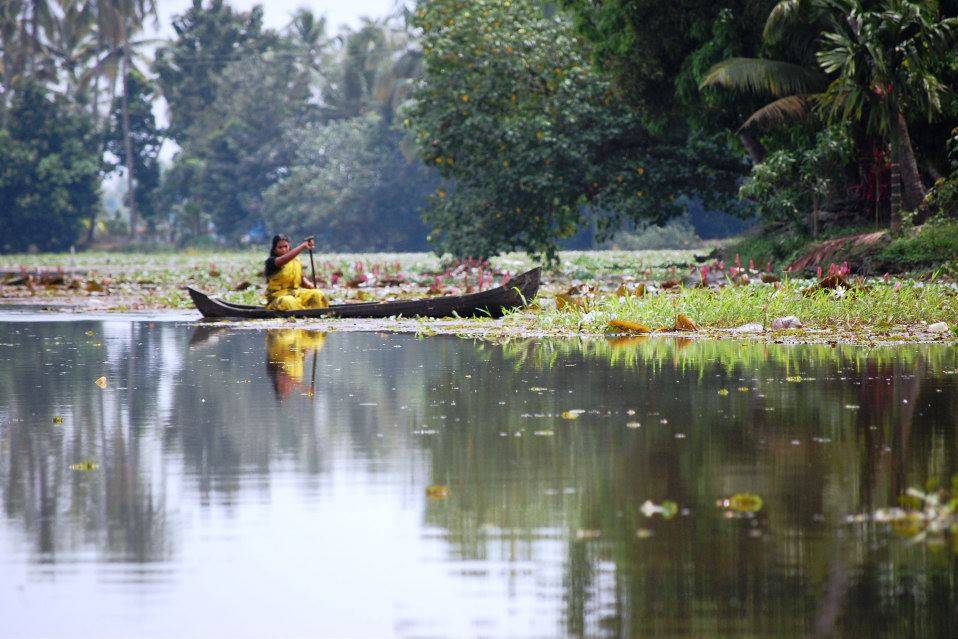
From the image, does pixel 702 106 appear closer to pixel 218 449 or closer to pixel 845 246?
pixel 845 246

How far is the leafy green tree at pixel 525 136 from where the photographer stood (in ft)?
101

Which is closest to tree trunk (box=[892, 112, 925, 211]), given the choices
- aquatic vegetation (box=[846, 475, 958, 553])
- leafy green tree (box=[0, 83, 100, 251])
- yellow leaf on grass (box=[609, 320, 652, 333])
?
yellow leaf on grass (box=[609, 320, 652, 333])

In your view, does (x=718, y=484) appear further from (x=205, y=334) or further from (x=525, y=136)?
(x=525, y=136)

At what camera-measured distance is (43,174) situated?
62.8 m

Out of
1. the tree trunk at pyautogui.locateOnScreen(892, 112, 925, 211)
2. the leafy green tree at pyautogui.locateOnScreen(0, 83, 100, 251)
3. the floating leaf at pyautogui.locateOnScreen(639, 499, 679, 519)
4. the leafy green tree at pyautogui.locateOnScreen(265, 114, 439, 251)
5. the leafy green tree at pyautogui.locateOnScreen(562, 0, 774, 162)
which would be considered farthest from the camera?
the leafy green tree at pyautogui.locateOnScreen(265, 114, 439, 251)

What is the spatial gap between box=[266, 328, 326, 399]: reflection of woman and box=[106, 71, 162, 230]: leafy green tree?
186ft

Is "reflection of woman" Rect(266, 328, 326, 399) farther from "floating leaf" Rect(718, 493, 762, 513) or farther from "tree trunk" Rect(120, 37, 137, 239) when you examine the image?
"tree trunk" Rect(120, 37, 137, 239)

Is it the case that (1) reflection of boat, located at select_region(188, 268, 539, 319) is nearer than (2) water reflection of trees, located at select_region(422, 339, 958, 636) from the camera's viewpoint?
No

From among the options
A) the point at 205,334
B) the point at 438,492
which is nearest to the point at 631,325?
the point at 205,334

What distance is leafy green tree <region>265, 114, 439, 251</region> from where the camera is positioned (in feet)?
227

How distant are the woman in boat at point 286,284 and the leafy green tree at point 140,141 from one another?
2132 inches

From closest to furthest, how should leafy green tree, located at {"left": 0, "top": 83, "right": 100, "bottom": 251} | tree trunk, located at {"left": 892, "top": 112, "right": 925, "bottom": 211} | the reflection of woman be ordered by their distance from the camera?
the reflection of woman
tree trunk, located at {"left": 892, "top": 112, "right": 925, "bottom": 211}
leafy green tree, located at {"left": 0, "top": 83, "right": 100, "bottom": 251}

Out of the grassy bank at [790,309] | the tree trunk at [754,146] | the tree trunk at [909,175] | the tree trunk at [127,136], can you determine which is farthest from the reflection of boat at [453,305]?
the tree trunk at [127,136]

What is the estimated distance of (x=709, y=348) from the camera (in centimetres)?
1263
